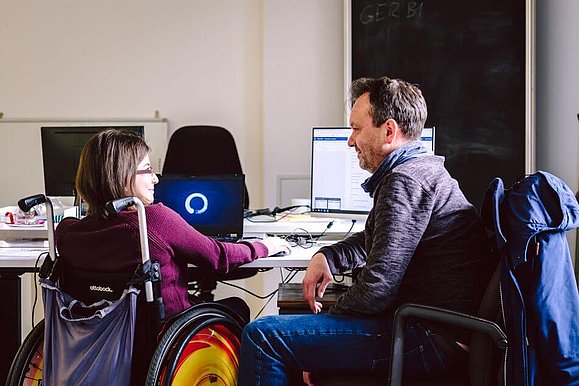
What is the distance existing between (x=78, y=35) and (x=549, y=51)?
276cm

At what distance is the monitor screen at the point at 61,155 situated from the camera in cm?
286

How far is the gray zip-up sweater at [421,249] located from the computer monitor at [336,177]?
0.91 meters

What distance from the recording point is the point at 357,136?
6.13 feet

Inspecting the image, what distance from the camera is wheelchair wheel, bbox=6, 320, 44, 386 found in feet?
5.98

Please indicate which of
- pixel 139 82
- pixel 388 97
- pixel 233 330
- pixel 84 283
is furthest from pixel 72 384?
pixel 139 82

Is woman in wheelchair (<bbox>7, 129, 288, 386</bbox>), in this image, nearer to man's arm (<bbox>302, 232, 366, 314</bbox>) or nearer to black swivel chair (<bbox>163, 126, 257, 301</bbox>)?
man's arm (<bbox>302, 232, 366, 314</bbox>)

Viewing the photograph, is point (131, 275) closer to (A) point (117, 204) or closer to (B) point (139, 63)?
(A) point (117, 204)

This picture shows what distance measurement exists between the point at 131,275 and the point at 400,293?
70 cm

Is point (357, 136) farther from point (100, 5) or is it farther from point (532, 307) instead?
point (100, 5)

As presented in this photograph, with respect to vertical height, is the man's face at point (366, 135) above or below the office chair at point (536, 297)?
above

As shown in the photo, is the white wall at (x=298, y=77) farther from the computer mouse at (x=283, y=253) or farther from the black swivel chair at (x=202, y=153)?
the computer mouse at (x=283, y=253)

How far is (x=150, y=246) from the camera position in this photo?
71.3 inches

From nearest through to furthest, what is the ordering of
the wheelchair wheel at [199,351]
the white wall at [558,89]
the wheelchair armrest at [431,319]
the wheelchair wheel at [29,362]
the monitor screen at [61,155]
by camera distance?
1. the wheelchair armrest at [431,319]
2. the wheelchair wheel at [199,351]
3. the wheelchair wheel at [29,362]
4. the monitor screen at [61,155]
5. the white wall at [558,89]

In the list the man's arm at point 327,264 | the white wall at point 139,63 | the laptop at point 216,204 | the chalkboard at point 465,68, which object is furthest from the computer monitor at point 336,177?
the white wall at point 139,63
